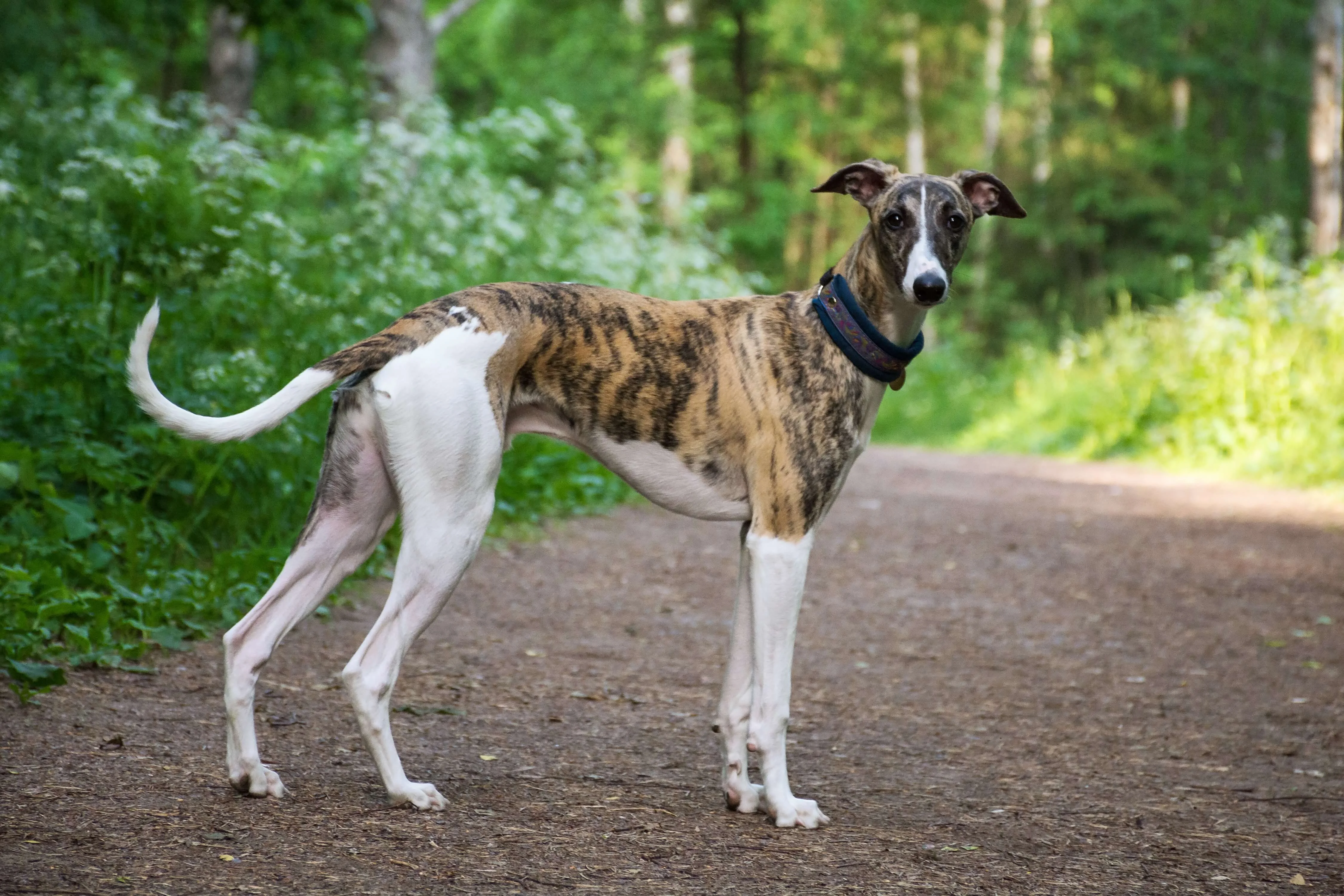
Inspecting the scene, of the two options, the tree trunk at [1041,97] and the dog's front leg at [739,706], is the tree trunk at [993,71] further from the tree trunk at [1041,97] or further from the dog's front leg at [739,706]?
the dog's front leg at [739,706]

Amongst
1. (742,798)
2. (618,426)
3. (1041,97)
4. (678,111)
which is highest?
(1041,97)

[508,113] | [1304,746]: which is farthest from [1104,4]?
[1304,746]

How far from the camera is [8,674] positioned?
162 inches

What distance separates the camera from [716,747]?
4.31 metres

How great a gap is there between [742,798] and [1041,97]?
2876cm

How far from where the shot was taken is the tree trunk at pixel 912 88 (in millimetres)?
30281

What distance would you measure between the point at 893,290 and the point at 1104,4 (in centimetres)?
2562

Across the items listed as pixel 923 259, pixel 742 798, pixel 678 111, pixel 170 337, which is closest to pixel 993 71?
pixel 678 111

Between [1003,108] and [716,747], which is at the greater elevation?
[1003,108]

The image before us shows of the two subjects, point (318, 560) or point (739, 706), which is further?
point (739, 706)

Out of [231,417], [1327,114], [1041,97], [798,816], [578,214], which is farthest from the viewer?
[1041,97]

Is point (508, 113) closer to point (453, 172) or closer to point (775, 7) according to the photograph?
point (453, 172)

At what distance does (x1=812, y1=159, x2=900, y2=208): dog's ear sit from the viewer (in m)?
3.80

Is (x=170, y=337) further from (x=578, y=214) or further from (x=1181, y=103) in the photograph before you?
(x=1181, y=103)
